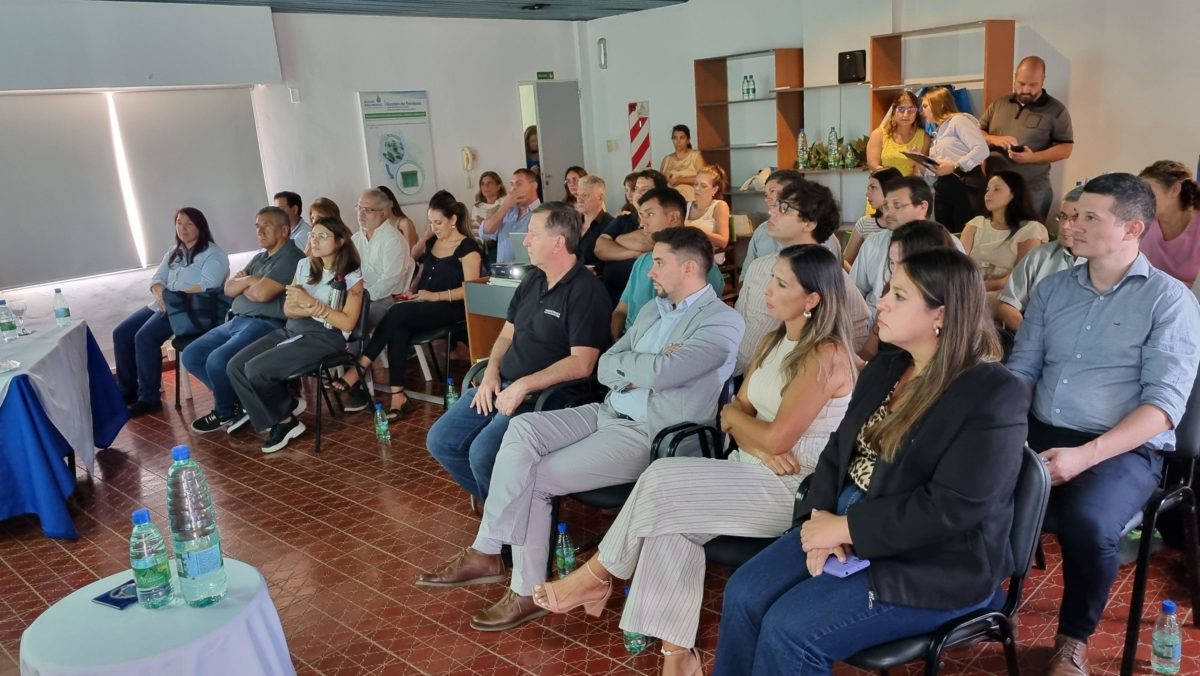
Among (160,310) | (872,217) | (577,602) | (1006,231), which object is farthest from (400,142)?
(577,602)

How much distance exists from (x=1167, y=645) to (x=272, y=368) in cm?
400

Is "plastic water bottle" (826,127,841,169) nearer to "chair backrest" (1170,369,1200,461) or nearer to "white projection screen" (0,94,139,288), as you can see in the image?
"chair backrest" (1170,369,1200,461)

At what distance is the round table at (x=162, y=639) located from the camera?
71.9 inches

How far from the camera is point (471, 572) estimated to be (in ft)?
10.2

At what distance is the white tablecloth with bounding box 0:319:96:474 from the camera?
12.8 ft

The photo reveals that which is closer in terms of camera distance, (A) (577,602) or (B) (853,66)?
(A) (577,602)

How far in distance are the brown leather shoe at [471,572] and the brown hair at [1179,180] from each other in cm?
306

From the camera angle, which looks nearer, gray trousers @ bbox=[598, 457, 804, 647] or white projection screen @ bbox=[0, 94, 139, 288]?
gray trousers @ bbox=[598, 457, 804, 647]

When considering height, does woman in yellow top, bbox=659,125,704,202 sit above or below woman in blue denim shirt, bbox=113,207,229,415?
above

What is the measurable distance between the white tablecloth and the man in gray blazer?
2.23m

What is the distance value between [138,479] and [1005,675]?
4008 mm

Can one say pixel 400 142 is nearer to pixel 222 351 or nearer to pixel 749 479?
pixel 222 351

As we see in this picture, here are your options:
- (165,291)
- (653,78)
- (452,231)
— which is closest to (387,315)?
(452,231)

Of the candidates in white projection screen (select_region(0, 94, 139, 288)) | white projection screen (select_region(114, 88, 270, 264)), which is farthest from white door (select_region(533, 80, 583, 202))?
white projection screen (select_region(0, 94, 139, 288))
